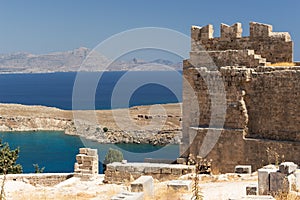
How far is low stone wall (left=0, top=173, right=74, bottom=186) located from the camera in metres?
16.7

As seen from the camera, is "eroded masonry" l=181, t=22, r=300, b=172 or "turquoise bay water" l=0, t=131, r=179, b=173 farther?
"turquoise bay water" l=0, t=131, r=179, b=173

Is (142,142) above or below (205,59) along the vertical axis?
below

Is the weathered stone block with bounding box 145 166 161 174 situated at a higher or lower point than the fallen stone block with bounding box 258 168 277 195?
lower

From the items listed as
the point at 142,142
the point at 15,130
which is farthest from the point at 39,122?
the point at 142,142

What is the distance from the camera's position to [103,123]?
2299 inches

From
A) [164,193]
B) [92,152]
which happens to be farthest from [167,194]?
[92,152]

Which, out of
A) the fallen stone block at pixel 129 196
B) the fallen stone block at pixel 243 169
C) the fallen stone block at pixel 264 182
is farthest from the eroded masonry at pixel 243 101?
Answer: the fallen stone block at pixel 129 196

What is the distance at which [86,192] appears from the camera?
12.3 m

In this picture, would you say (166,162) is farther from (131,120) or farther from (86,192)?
(131,120)

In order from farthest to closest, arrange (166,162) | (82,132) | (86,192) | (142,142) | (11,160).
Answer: (82,132), (142,142), (11,160), (166,162), (86,192)

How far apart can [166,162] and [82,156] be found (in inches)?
125

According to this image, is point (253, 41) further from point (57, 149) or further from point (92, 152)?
point (57, 149)

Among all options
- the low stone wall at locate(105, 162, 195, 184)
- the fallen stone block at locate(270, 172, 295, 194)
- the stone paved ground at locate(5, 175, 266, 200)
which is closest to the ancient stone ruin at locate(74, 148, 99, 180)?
the low stone wall at locate(105, 162, 195, 184)

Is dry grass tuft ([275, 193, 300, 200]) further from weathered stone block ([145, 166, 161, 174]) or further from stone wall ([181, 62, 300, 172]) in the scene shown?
weathered stone block ([145, 166, 161, 174])
